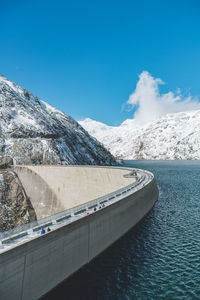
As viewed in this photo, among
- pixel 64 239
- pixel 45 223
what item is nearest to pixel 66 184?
pixel 45 223

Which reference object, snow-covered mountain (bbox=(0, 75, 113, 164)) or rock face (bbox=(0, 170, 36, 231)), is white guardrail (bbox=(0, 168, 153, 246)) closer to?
rock face (bbox=(0, 170, 36, 231))

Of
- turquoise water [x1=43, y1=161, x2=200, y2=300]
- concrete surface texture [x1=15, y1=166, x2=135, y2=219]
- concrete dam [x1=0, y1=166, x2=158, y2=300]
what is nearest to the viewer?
concrete dam [x1=0, y1=166, x2=158, y2=300]

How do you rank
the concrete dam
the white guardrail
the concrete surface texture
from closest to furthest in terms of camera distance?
the concrete dam < the white guardrail < the concrete surface texture

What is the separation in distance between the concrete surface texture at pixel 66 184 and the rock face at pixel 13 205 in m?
2.14

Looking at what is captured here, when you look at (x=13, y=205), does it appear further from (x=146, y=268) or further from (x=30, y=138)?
(x=30, y=138)

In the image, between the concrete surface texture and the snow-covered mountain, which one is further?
the snow-covered mountain

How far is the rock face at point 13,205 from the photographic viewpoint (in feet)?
159

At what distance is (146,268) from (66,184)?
34.6 meters

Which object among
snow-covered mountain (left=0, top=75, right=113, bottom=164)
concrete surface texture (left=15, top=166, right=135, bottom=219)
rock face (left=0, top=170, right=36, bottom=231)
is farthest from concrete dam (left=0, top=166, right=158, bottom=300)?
snow-covered mountain (left=0, top=75, right=113, bottom=164)

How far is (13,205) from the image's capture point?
174 ft

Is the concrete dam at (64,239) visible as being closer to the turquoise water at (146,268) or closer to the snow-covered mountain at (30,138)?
the turquoise water at (146,268)

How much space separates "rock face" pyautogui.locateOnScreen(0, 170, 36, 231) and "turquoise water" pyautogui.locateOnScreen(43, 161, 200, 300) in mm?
32628

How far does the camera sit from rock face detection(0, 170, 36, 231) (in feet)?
159

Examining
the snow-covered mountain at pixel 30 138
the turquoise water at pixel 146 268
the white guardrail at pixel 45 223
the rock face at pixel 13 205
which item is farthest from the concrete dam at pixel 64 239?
the snow-covered mountain at pixel 30 138
